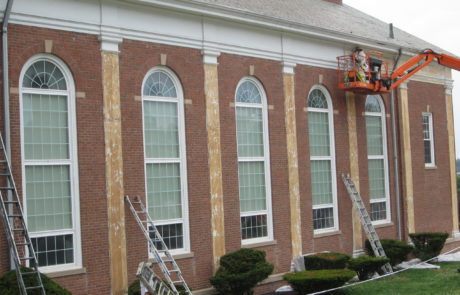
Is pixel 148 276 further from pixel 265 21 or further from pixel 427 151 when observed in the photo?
pixel 427 151

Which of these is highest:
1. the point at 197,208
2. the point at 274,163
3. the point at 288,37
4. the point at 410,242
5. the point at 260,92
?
the point at 288,37

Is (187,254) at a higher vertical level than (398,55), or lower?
lower

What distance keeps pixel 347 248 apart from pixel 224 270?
6.68 metres

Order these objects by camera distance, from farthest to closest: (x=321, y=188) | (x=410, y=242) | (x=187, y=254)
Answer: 1. (x=410, y=242)
2. (x=321, y=188)
3. (x=187, y=254)

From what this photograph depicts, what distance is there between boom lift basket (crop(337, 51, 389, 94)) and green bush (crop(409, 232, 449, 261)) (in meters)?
5.68

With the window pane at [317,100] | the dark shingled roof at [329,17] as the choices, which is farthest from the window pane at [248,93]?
the window pane at [317,100]

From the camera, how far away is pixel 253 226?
62.9ft

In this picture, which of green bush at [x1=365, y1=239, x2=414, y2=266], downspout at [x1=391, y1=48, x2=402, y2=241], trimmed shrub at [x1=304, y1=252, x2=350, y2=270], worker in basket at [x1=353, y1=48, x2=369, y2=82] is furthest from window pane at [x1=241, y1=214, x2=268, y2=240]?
downspout at [x1=391, y1=48, x2=402, y2=241]

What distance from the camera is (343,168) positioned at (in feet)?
74.1

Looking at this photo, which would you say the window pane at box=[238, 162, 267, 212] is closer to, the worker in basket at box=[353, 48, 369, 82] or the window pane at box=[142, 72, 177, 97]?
the window pane at box=[142, 72, 177, 97]

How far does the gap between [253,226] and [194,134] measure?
11.9 feet

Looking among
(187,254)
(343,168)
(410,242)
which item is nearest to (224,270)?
(187,254)

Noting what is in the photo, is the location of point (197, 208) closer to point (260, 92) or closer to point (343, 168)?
point (260, 92)

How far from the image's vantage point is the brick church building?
14375 mm
